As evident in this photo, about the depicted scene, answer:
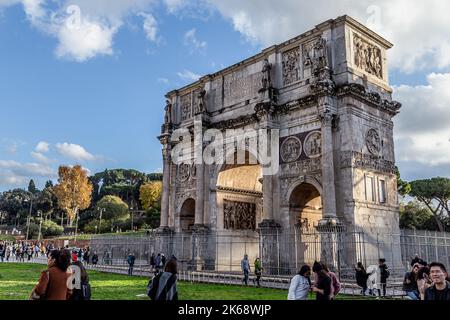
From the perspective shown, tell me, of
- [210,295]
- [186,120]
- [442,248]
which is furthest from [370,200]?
[186,120]

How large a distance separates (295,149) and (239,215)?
6552 mm

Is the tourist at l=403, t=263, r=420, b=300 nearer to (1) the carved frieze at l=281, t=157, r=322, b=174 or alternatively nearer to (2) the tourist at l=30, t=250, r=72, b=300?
(2) the tourist at l=30, t=250, r=72, b=300

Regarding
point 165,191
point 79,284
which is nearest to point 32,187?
point 165,191

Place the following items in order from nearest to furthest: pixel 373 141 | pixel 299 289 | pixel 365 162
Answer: pixel 299 289, pixel 365 162, pixel 373 141

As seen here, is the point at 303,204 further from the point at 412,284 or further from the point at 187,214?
the point at 412,284

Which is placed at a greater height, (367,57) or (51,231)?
(367,57)

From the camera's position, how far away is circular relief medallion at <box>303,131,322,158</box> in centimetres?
1938

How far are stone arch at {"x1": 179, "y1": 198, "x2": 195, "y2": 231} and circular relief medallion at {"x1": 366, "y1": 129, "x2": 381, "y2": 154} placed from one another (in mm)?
11285

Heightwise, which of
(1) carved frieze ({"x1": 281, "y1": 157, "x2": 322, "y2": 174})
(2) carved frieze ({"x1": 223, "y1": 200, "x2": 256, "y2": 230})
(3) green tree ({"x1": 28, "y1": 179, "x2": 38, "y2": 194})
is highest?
(3) green tree ({"x1": 28, "y1": 179, "x2": 38, "y2": 194})

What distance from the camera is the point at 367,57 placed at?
67.6 feet

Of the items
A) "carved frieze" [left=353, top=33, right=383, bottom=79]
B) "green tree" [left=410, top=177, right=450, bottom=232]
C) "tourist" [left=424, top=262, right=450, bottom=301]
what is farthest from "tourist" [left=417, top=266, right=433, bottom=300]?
"green tree" [left=410, top=177, right=450, bottom=232]

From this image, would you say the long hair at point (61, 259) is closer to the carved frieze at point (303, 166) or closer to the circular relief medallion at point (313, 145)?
the carved frieze at point (303, 166)

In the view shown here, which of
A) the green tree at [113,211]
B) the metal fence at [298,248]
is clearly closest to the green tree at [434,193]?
the metal fence at [298,248]
